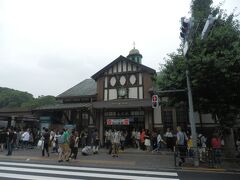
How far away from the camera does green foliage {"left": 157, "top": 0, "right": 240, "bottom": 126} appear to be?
11.4 m

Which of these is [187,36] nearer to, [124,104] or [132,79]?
[124,104]

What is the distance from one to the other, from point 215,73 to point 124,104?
9.48 metres

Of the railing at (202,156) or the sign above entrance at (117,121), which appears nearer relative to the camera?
the railing at (202,156)

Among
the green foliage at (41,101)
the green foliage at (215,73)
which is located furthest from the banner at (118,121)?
the green foliage at (41,101)

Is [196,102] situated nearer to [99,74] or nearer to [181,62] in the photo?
[181,62]

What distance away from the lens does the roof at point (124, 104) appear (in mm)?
18822

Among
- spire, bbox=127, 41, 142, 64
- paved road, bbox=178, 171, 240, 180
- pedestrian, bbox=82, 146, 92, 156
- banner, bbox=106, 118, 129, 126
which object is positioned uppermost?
spire, bbox=127, 41, 142, 64

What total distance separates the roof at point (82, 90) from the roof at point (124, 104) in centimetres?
250

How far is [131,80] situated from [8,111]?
792 inches

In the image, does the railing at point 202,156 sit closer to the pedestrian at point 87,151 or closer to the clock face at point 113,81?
the pedestrian at point 87,151

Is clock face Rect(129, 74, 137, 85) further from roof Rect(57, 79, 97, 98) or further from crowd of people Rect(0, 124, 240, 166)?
crowd of people Rect(0, 124, 240, 166)

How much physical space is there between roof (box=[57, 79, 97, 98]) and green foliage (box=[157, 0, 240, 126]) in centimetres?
1139

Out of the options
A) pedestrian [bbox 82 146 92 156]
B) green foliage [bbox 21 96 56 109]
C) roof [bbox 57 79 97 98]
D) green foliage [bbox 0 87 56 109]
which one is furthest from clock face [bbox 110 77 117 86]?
green foliage [bbox 0 87 56 109]

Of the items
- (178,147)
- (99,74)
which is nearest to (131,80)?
(99,74)
